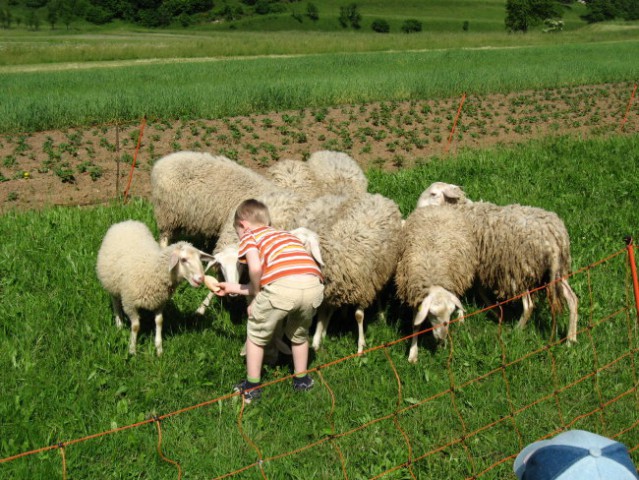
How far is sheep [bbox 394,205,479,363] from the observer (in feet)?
16.6

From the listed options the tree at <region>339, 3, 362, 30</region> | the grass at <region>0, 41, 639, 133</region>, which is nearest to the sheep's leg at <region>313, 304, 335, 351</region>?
the grass at <region>0, 41, 639, 133</region>

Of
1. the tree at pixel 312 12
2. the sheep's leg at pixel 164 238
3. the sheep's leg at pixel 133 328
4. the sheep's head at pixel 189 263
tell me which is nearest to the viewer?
the sheep's head at pixel 189 263

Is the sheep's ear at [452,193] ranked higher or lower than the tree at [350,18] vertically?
lower

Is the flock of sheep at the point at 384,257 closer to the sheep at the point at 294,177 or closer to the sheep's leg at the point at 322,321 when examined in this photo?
the sheep's leg at the point at 322,321

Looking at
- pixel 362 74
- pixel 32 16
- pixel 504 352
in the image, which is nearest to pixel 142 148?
pixel 504 352

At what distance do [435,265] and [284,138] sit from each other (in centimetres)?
795

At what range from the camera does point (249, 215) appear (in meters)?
4.79

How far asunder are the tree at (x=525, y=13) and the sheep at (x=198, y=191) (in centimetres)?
7135

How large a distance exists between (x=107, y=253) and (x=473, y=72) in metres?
19.8

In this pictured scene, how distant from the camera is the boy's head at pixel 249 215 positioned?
189 inches

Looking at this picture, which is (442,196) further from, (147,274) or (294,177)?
(147,274)

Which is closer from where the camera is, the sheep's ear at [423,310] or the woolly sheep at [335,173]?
the sheep's ear at [423,310]

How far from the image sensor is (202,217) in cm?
719

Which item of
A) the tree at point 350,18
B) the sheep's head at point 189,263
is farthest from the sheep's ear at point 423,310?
the tree at point 350,18
